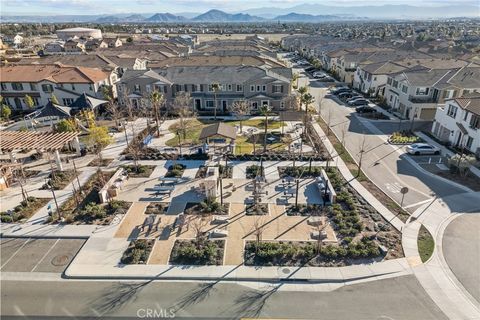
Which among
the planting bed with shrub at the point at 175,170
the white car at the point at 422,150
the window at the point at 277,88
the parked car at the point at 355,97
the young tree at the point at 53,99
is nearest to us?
the planting bed with shrub at the point at 175,170

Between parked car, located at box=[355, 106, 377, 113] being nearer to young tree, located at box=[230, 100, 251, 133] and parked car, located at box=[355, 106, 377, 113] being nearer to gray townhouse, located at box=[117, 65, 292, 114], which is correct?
gray townhouse, located at box=[117, 65, 292, 114]

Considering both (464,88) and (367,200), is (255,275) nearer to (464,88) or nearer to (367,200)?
(367,200)

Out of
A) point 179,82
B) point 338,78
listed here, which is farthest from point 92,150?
point 338,78

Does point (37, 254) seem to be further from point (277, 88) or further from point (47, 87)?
point (277, 88)

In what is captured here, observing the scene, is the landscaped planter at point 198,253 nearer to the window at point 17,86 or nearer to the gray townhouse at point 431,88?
the gray townhouse at point 431,88

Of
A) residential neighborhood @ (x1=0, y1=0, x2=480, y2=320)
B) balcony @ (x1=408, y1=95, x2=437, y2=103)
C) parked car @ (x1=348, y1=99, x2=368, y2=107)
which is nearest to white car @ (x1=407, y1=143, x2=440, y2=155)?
residential neighborhood @ (x1=0, y1=0, x2=480, y2=320)

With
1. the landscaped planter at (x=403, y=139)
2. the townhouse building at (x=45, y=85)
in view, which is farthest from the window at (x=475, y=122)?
the townhouse building at (x=45, y=85)
